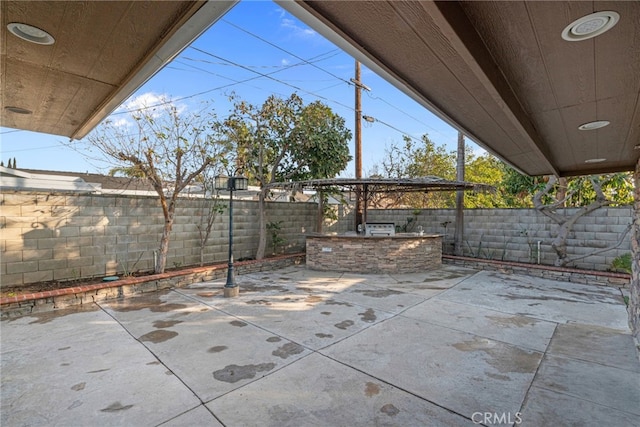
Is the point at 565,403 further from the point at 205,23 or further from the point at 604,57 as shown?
the point at 205,23

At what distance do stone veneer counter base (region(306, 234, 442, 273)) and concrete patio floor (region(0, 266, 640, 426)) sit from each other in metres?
2.54

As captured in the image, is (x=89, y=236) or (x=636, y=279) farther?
(x=89, y=236)

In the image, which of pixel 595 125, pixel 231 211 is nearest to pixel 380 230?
pixel 231 211

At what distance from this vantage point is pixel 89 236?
5777 millimetres

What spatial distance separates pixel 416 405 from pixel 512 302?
3886 mm

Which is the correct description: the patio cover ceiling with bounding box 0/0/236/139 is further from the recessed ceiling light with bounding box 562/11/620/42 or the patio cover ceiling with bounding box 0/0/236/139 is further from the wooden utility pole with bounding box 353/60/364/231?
the wooden utility pole with bounding box 353/60/364/231

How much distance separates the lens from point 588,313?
4.71m

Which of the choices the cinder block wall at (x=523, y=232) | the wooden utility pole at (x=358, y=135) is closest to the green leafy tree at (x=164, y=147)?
the wooden utility pole at (x=358, y=135)

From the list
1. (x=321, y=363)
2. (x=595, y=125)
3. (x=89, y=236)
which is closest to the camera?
(x=595, y=125)

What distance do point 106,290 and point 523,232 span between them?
9.72 m

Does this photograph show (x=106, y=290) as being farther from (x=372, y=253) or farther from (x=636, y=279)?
(x=636, y=279)

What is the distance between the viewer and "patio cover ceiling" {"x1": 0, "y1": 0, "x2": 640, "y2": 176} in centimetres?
126

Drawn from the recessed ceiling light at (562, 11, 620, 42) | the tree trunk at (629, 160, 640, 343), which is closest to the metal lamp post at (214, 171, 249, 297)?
the recessed ceiling light at (562, 11, 620, 42)

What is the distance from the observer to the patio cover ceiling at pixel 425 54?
4.14ft
